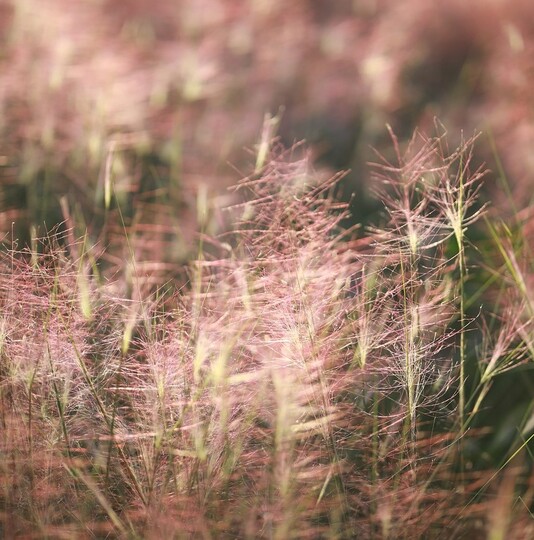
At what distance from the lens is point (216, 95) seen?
2619 mm

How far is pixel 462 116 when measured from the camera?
2.60 m

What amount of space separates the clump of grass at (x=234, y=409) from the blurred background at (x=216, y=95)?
1.87ft

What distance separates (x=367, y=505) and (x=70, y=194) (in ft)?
3.89

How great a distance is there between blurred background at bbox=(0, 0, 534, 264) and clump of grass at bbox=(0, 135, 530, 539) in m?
0.57

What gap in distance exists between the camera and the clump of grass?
0.98 metres

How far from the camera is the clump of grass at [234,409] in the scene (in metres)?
0.98

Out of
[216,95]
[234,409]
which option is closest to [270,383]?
[234,409]

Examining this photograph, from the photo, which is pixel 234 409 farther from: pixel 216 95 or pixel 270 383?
pixel 216 95

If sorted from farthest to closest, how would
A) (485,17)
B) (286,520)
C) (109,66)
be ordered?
1. (485,17)
2. (109,66)
3. (286,520)

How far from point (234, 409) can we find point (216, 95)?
1.79 metres

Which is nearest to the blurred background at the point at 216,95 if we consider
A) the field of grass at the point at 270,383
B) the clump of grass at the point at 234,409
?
the field of grass at the point at 270,383

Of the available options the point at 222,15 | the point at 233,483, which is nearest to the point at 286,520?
the point at 233,483

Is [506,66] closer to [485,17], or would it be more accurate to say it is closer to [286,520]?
[485,17]

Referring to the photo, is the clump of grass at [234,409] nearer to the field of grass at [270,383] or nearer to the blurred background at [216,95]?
the field of grass at [270,383]
